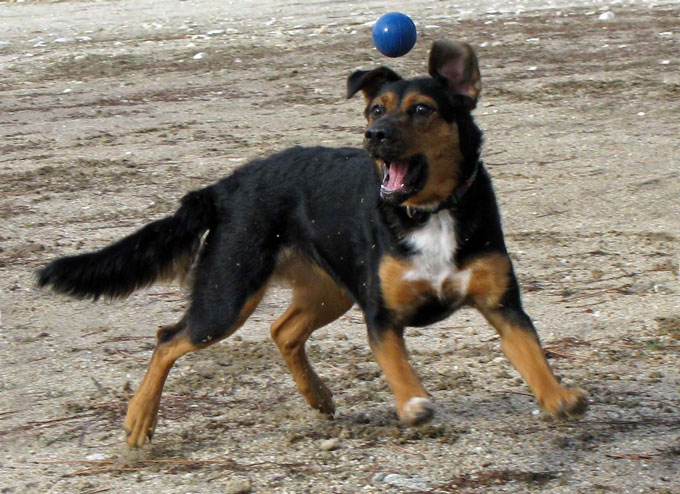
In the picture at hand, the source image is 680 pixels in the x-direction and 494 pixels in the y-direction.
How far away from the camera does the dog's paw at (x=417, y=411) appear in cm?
434

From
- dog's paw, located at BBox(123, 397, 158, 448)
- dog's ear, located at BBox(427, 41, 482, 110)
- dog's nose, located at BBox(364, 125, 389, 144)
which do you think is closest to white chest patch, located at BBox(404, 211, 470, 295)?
dog's nose, located at BBox(364, 125, 389, 144)

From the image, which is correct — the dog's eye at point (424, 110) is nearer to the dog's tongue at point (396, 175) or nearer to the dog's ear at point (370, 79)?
the dog's tongue at point (396, 175)

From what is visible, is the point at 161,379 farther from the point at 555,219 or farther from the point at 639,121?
the point at 639,121

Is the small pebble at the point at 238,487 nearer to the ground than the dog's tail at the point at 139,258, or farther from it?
nearer to the ground

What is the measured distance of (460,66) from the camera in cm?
475

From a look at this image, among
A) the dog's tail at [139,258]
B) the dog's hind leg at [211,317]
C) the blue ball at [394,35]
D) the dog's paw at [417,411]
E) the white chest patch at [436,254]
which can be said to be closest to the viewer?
the dog's paw at [417,411]

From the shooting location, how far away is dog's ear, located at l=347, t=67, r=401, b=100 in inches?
193

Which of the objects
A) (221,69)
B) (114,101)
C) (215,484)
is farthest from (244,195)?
(221,69)

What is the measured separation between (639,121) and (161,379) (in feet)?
20.7

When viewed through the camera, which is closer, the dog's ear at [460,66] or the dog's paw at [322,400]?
the dog's ear at [460,66]

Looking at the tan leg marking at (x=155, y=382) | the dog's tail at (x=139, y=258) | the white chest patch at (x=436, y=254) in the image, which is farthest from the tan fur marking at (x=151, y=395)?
the white chest patch at (x=436, y=254)

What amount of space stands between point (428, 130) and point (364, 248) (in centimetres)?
55

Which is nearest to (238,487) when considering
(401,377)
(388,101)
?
(401,377)

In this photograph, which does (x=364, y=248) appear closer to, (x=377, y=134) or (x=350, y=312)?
(x=377, y=134)
